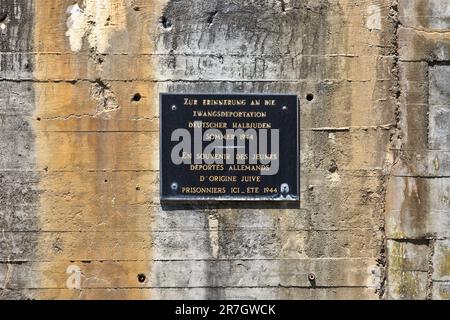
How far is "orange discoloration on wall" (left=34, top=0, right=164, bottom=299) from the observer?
4.90 m

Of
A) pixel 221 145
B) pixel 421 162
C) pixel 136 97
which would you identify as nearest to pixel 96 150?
pixel 136 97

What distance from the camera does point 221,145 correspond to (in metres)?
4.90

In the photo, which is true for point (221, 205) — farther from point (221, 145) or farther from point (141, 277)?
point (141, 277)

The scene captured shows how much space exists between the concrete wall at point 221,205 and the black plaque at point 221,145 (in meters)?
0.10

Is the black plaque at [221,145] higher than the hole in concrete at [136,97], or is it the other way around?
the hole in concrete at [136,97]

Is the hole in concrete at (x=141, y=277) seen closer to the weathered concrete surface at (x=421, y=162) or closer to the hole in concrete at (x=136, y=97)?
the hole in concrete at (x=136, y=97)

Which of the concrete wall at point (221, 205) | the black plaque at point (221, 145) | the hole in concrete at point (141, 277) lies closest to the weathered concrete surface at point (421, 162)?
the concrete wall at point (221, 205)

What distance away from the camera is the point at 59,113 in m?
4.91

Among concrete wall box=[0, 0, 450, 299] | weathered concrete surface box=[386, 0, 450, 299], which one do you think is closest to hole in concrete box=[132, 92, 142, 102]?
concrete wall box=[0, 0, 450, 299]

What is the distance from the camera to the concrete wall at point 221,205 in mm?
4898

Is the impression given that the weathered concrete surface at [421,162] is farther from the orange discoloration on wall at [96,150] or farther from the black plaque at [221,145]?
the orange discoloration on wall at [96,150]

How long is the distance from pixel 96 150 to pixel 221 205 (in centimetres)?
107

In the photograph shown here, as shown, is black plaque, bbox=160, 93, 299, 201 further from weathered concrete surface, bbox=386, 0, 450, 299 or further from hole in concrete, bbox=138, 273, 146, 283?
weathered concrete surface, bbox=386, 0, 450, 299
